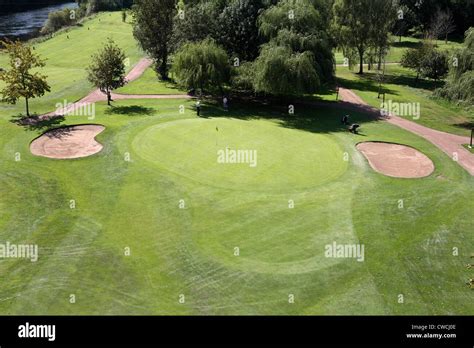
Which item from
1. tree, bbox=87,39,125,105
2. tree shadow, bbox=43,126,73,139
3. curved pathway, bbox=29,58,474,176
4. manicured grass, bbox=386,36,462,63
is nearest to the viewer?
curved pathway, bbox=29,58,474,176

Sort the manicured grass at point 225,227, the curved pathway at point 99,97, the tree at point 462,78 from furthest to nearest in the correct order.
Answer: the curved pathway at point 99,97, the tree at point 462,78, the manicured grass at point 225,227

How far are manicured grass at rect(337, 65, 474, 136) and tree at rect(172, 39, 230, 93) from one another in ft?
85.3

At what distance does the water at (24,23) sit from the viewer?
140750mm

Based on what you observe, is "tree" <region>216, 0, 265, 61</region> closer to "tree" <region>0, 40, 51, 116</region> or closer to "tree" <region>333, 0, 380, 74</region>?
"tree" <region>333, 0, 380, 74</region>

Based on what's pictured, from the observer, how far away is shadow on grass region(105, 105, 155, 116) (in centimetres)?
6647

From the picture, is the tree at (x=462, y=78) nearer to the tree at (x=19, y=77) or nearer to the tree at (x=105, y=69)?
the tree at (x=105, y=69)

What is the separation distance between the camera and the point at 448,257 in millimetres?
35500

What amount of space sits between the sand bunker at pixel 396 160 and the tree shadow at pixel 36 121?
3913cm

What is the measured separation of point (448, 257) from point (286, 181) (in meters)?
16.0

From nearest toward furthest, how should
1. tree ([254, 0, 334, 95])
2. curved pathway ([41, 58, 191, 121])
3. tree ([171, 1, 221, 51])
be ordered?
tree ([254, 0, 334, 95])
curved pathway ([41, 58, 191, 121])
tree ([171, 1, 221, 51])

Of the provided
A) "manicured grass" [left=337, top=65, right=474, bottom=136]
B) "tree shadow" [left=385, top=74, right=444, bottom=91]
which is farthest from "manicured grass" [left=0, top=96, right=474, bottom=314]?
"tree shadow" [left=385, top=74, right=444, bottom=91]

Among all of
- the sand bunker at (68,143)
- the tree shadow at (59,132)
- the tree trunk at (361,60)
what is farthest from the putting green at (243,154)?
the tree trunk at (361,60)

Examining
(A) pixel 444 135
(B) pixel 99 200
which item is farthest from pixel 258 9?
(B) pixel 99 200

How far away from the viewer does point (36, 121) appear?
61.6 m
